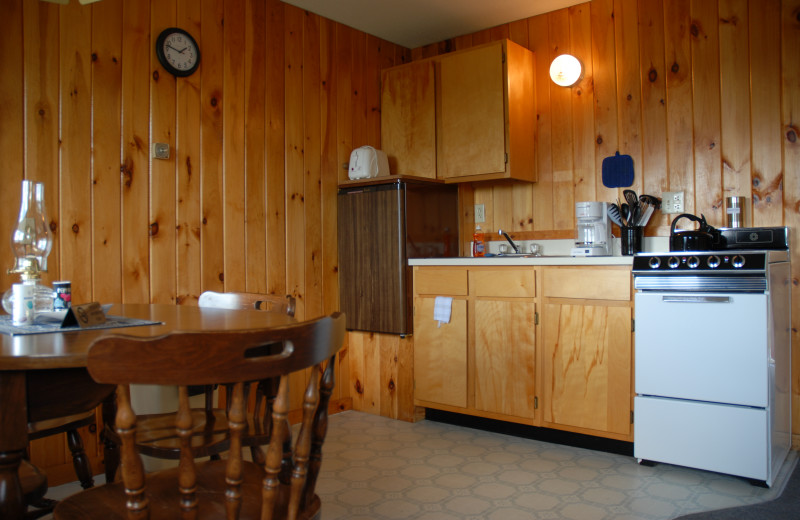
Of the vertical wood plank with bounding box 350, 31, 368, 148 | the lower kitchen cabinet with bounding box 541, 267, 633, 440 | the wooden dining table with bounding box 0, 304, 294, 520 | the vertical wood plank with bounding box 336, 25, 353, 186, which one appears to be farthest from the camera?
the vertical wood plank with bounding box 350, 31, 368, 148

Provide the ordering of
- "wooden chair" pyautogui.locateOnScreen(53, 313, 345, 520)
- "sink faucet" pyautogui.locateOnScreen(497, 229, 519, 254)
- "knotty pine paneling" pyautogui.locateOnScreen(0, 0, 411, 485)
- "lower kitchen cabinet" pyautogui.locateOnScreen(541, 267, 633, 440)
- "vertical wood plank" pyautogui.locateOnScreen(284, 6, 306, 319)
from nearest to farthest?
"wooden chair" pyautogui.locateOnScreen(53, 313, 345, 520) < "knotty pine paneling" pyautogui.locateOnScreen(0, 0, 411, 485) < "lower kitchen cabinet" pyautogui.locateOnScreen(541, 267, 633, 440) < "vertical wood plank" pyautogui.locateOnScreen(284, 6, 306, 319) < "sink faucet" pyautogui.locateOnScreen(497, 229, 519, 254)

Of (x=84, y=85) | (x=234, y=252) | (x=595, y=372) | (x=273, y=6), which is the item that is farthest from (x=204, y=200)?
(x=595, y=372)

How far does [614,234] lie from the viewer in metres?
3.49

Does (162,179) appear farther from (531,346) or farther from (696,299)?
(696,299)

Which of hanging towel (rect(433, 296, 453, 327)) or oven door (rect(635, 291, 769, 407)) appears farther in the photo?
hanging towel (rect(433, 296, 453, 327))

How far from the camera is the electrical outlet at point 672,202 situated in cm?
324

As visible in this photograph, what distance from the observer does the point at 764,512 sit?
224cm

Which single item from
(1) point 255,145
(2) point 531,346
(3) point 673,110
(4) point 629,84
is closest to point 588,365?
(2) point 531,346

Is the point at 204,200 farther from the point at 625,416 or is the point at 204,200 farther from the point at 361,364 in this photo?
the point at 625,416

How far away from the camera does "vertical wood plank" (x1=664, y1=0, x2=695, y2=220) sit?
3242mm

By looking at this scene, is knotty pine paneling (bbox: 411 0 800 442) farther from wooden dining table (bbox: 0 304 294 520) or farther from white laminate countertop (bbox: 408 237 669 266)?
wooden dining table (bbox: 0 304 294 520)

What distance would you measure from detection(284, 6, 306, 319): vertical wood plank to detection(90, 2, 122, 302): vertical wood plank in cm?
96

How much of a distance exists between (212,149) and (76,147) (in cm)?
67

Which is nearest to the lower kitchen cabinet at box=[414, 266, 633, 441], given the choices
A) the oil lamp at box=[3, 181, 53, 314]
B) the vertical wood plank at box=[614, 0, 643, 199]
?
the vertical wood plank at box=[614, 0, 643, 199]
